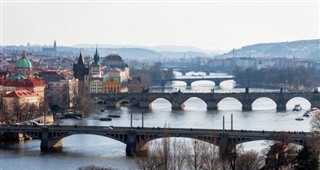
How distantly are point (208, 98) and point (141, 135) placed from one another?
20251mm

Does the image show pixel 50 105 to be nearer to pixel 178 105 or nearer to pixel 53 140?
pixel 178 105

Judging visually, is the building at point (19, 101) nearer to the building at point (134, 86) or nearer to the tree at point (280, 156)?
the building at point (134, 86)

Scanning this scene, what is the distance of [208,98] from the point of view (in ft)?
160

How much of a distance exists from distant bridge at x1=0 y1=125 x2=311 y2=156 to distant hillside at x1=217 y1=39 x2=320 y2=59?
10565cm

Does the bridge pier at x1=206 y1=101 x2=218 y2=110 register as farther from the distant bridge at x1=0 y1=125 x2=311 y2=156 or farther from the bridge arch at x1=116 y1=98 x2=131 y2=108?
the distant bridge at x1=0 y1=125 x2=311 y2=156

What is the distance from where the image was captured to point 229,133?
91.2 ft

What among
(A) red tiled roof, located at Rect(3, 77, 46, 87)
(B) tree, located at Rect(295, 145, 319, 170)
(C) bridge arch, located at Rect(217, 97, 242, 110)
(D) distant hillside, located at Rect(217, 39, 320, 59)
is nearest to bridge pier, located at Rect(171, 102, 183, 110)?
(C) bridge arch, located at Rect(217, 97, 242, 110)

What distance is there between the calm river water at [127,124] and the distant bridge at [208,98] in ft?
1.53

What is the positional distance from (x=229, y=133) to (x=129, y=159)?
10.6 feet

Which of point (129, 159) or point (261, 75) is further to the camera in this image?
point (261, 75)

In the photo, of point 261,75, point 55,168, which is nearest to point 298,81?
point 261,75

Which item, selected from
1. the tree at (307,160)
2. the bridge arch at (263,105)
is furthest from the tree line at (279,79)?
the tree at (307,160)

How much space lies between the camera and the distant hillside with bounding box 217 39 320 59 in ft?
471

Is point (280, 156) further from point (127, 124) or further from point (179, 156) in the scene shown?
point (127, 124)
